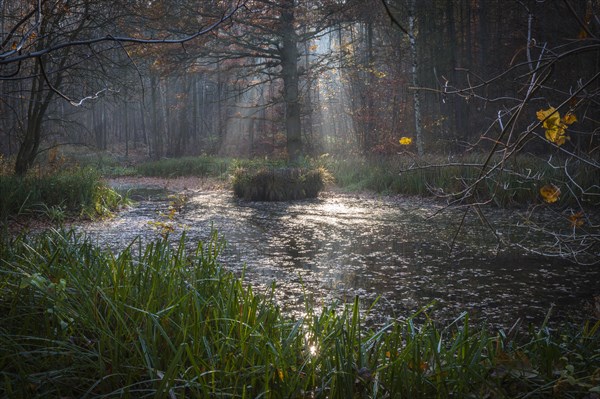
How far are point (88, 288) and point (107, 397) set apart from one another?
3.46ft

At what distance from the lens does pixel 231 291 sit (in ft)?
8.80

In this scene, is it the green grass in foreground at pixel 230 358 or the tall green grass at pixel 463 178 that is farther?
the tall green grass at pixel 463 178

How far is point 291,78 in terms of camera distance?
573 inches

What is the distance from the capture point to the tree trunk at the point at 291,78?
13.8m

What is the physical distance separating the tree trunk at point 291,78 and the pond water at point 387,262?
5.98m

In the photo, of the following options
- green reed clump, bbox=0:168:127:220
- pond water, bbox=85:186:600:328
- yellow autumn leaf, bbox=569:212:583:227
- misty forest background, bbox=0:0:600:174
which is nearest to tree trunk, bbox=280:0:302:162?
misty forest background, bbox=0:0:600:174

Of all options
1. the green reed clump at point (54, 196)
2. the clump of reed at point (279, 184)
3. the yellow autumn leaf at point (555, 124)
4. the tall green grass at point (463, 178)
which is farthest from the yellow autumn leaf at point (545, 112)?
the clump of reed at point (279, 184)

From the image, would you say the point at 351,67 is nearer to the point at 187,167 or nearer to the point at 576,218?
the point at 187,167

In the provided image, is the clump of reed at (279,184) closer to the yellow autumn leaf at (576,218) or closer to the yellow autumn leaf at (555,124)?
the yellow autumn leaf at (576,218)

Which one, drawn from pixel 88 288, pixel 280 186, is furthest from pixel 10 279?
pixel 280 186

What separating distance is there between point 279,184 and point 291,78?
470 cm

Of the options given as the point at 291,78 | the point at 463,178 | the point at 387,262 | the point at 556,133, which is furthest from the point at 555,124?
the point at 291,78

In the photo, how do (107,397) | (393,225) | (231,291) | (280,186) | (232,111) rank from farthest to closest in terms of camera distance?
1. (232,111)
2. (280,186)
3. (393,225)
4. (231,291)
5. (107,397)

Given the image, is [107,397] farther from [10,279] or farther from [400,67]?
[400,67]
